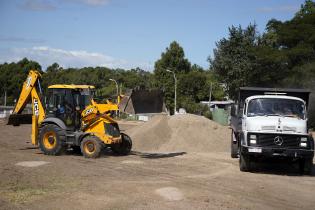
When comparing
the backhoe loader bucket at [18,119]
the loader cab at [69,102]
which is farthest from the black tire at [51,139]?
the backhoe loader bucket at [18,119]

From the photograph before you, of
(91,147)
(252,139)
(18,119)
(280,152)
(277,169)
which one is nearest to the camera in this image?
(280,152)

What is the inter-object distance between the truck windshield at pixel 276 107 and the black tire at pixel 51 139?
7.38m

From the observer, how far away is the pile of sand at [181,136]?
25.8 m

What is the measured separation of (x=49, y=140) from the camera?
63.4 feet

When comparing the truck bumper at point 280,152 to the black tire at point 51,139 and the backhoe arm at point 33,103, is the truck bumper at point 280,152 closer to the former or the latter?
the black tire at point 51,139

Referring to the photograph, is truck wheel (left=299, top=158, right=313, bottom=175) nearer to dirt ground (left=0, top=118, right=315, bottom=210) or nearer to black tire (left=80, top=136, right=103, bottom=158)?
dirt ground (left=0, top=118, right=315, bottom=210)

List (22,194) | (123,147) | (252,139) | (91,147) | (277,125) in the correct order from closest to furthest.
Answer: (22,194) < (277,125) < (252,139) < (91,147) < (123,147)

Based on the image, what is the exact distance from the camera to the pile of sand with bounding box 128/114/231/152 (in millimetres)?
25766

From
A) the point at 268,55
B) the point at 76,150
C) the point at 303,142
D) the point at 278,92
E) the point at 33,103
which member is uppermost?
the point at 268,55

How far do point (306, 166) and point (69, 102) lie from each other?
29.9 feet

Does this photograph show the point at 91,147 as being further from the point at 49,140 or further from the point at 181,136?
the point at 181,136

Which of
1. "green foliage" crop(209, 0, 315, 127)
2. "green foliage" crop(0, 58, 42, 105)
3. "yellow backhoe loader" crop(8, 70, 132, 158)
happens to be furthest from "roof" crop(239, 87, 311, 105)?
"green foliage" crop(0, 58, 42, 105)

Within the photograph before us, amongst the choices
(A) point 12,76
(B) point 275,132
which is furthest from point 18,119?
(A) point 12,76

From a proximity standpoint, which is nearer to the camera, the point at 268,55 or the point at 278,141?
the point at 278,141
